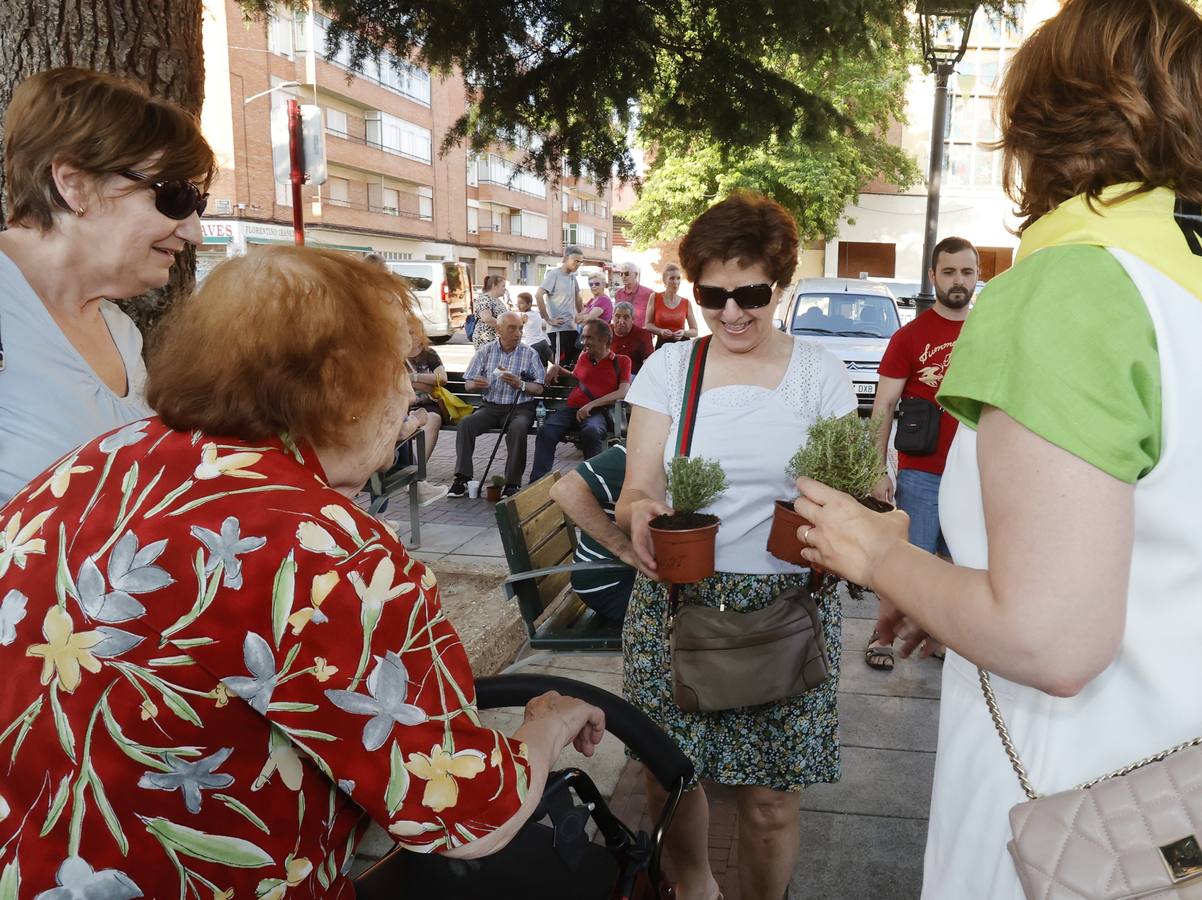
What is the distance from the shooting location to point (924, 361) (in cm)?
424

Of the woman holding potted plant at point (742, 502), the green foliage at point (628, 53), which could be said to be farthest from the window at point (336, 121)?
the woman holding potted plant at point (742, 502)

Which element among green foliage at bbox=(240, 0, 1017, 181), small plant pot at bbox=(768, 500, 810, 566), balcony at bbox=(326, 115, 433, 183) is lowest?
small plant pot at bbox=(768, 500, 810, 566)

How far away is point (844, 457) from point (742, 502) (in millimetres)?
473

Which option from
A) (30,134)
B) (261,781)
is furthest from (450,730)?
(30,134)

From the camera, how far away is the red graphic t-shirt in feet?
13.6

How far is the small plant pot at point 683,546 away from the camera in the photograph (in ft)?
6.37

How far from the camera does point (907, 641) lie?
1.58 meters

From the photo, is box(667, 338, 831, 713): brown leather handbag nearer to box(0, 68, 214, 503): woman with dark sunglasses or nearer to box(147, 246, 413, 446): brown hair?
box(147, 246, 413, 446): brown hair

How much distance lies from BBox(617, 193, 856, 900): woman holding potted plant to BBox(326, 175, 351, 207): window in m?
40.1

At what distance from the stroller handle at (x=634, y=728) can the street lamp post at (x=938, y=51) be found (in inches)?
130

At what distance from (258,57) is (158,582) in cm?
3770

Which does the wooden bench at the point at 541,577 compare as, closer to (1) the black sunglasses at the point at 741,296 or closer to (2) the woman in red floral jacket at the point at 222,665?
(1) the black sunglasses at the point at 741,296

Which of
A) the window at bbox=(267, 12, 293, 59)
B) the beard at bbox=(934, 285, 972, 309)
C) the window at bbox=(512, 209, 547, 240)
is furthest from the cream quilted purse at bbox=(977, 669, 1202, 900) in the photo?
the window at bbox=(512, 209, 547, 240)

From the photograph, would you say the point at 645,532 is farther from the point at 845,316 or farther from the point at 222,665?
the point at 845,316
